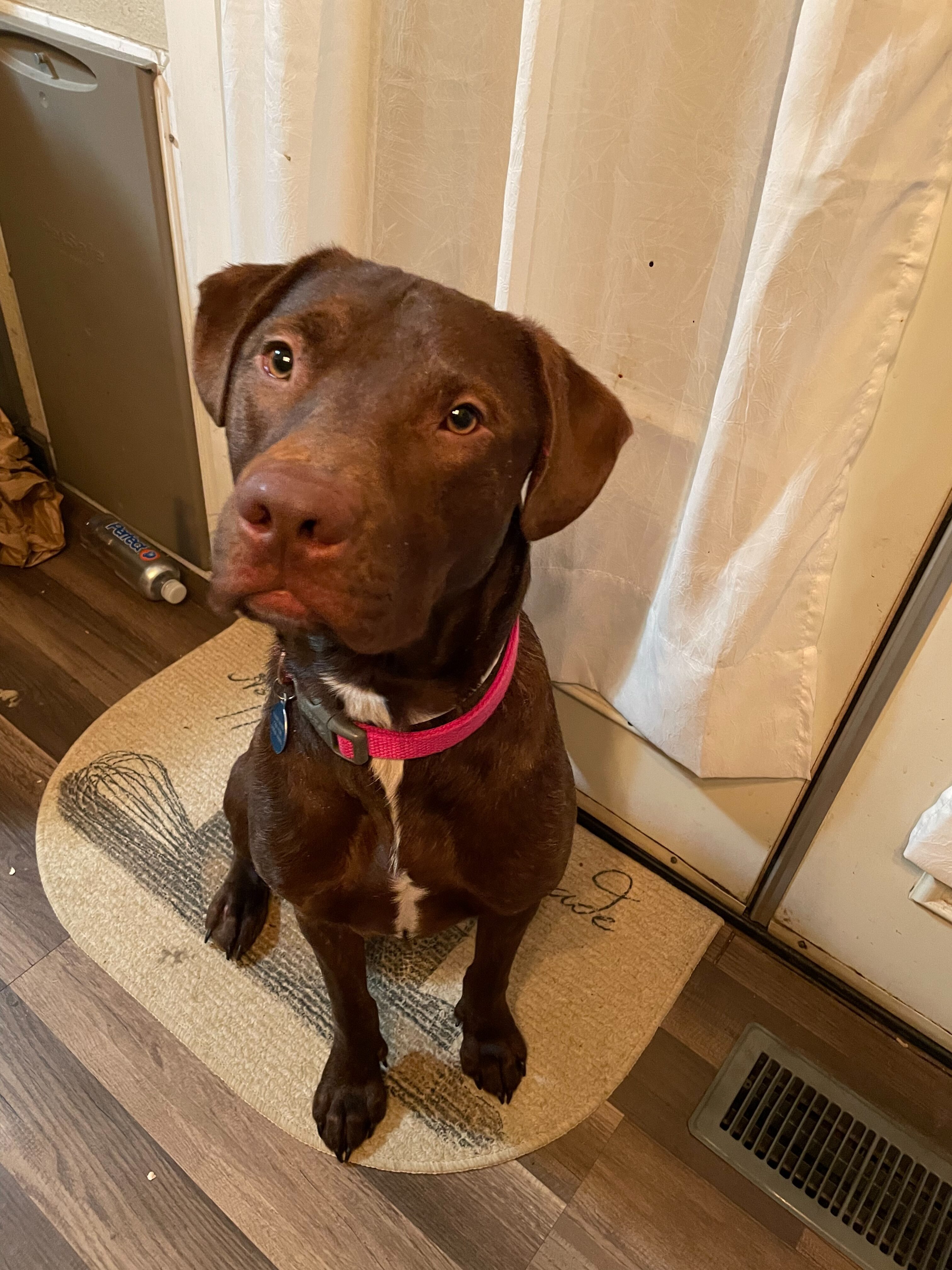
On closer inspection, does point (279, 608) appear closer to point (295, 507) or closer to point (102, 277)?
point (295, 507)

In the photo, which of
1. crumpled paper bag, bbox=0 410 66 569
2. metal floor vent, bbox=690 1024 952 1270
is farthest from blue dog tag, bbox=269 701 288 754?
crumpled paper bag, bbox=0 410 66 569

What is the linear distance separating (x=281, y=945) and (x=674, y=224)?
1326 mm

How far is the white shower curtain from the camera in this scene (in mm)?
936

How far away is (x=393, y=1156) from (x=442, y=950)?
13.6 inches

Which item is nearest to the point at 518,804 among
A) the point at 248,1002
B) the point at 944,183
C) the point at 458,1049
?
the point at 458,1049

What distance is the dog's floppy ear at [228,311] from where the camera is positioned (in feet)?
3.13

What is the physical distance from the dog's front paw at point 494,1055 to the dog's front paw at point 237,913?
16.6 inches

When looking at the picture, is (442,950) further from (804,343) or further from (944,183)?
(944,183)

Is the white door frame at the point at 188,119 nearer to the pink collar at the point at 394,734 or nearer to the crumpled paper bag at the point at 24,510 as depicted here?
the pink collar at the point at 394,734

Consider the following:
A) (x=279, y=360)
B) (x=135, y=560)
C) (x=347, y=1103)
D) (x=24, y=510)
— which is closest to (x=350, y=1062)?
(x=347, y=1103)

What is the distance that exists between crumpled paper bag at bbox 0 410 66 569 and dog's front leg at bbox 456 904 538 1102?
1.62 meters

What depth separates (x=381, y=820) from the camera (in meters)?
1.09

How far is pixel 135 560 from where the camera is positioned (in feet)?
7.27

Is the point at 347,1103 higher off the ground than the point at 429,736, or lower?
lower
